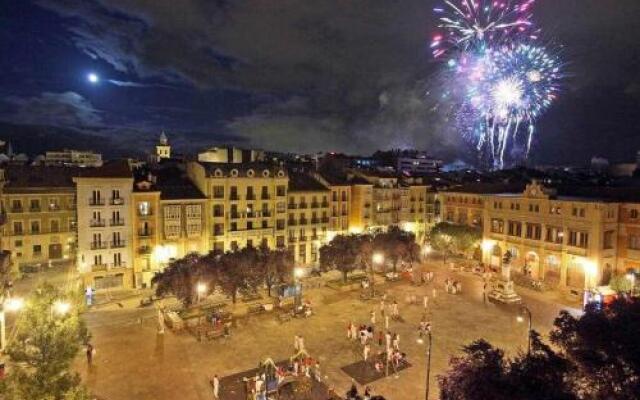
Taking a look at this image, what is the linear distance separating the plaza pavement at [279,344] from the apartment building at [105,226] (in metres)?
9.75

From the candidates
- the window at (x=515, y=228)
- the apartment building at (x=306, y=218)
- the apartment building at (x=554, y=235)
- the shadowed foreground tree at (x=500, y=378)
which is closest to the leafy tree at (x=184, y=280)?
the apartment building at (x=306, y=218)

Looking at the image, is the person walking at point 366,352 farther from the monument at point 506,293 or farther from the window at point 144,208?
the window at point 144,208

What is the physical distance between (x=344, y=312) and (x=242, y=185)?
1001 inches

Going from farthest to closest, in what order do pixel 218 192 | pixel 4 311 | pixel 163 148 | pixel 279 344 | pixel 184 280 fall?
pixel 163 148 < pixel 218 192 < pixel 184 280 < pixel 279 344 < pixel 4 311

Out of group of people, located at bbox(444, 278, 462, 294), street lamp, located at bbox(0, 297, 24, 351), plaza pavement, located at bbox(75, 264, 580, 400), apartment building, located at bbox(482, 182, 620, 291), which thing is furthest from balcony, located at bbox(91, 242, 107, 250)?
apartment building, located at bbox(482, 182, 620, 291)

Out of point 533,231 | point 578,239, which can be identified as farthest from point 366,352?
point 533,231

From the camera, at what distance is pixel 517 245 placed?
6181 centimetres

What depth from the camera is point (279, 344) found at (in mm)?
34344

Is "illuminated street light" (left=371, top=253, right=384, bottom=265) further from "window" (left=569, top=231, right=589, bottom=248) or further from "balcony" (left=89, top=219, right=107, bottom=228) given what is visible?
"balcony" (left=89, top=219, right=107, bottom=228)

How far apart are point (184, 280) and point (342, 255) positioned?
62.6 feet

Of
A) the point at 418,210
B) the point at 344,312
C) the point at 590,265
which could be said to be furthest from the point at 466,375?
the point at 418,210

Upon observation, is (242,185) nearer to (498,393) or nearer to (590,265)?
(590,265)

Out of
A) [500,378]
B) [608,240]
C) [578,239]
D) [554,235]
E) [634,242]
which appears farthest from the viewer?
[554,235]

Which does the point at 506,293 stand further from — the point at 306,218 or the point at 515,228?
the point at 306,218
